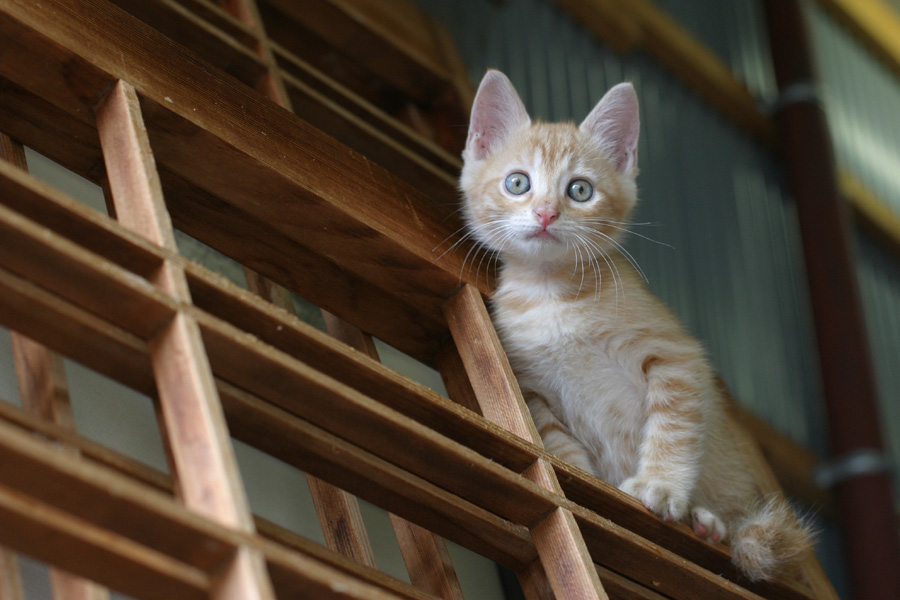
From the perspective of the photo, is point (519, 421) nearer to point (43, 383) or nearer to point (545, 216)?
point (545, 216)

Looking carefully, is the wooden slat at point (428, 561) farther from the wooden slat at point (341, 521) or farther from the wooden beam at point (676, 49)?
the wooden beam at point (676, 49)

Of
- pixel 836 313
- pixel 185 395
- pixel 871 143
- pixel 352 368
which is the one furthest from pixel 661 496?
pixel 871 143

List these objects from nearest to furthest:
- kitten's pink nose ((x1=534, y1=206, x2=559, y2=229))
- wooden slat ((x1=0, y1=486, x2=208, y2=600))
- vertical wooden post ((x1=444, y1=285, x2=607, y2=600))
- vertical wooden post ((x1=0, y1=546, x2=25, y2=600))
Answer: wooden slat ((x1=0, y1=486, x2=208, y2=600)), vertical wooden post ((x1=0, y1=546, x2=25, y2=600)), vertical wooden post ((x1=444, y1=285, x2=607, y2=600)), kitten's pink nose ((x1=534, y1=206, x2=559, y2=229))

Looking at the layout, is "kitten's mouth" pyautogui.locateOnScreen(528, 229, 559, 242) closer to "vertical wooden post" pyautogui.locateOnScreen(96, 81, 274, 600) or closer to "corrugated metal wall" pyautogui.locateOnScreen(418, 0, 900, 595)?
"vertical wooden post" pyautogui.locateOnScreen(96, 81, 274, 600)

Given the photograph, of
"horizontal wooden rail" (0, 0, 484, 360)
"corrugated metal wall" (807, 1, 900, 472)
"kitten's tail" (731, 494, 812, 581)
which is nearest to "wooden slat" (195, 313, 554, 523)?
"horizontal wooden rail" (0, 0, 484, 360)

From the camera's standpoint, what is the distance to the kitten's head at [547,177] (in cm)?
213

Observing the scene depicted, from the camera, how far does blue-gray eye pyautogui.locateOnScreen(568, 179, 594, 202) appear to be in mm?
Result: 2230

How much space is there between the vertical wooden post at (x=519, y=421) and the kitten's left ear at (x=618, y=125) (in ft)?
2.28

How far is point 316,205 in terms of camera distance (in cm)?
167

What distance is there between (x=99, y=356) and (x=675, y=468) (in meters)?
1.15

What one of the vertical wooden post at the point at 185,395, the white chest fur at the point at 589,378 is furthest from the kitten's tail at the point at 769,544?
the vertical wooden post at the point at 185,395

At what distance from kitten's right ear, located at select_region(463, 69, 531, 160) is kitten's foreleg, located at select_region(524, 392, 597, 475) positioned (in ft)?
2.13

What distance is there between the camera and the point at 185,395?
3.51ft

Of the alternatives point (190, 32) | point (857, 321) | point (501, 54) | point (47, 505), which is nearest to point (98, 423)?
point (47, 505)
